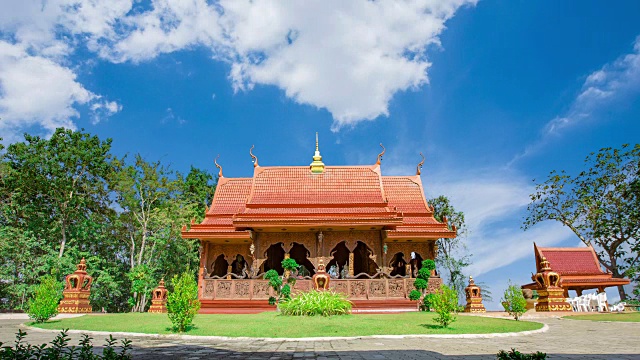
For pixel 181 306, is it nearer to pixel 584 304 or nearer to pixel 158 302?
pixel 158 302

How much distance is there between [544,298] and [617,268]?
35.4 feet

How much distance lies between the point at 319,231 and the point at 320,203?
1.58 metres

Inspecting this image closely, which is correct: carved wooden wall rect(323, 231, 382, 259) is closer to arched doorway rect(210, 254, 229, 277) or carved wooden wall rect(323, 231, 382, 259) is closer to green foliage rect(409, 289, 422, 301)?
green foliage rect(409, 289, 422, 301)

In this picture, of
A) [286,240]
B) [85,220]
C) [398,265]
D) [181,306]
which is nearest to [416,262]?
[398,265]

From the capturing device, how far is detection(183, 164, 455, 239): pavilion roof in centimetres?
1582

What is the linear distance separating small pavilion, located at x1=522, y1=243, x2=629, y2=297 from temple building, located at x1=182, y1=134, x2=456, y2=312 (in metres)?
6.24

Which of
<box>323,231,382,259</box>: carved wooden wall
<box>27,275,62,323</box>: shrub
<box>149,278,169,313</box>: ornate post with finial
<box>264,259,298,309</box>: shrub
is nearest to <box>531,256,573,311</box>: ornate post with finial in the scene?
<box>323,231,382,259</box>: carved wooden wall

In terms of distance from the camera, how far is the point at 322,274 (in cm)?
1391

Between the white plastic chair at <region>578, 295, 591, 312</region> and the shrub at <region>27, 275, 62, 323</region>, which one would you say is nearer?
the shrub at <region>27, 275, 62, 323</region>

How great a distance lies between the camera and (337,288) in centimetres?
1522

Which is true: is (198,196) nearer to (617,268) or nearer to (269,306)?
(269,306)

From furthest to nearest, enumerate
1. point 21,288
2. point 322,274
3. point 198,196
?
point 198,196 → point 21,288 → point 322,274

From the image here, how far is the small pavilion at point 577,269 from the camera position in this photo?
63.1 feet

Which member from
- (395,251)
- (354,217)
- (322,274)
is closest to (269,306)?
(322,274)
